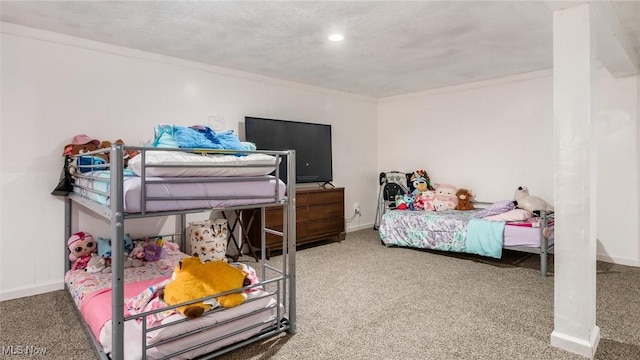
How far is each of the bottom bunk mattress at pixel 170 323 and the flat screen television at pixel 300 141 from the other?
6.99ft

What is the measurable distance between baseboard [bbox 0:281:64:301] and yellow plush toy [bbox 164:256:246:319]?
1809 mm

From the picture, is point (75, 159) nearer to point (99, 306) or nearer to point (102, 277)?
point (102, 277)

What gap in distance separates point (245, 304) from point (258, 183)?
737 millimetres

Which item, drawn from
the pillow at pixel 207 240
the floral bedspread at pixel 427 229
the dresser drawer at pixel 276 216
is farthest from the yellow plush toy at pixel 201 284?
the floral bedspread at pixel 427 229

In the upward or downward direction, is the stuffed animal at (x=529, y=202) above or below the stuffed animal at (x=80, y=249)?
above

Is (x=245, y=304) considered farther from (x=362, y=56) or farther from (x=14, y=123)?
(x=362, y=56)

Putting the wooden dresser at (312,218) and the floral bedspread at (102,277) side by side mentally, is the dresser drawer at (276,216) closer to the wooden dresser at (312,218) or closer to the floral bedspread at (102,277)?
the wooden dresser at (312,218)

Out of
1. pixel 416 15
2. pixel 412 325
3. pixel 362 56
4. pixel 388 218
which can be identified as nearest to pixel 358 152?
pixel 388 218

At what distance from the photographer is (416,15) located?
2.68 meters

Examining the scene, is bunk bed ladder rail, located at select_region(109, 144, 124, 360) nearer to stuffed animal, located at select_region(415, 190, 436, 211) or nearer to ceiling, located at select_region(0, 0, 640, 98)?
ceiling, located at select_region(0, 0, 640, 98)

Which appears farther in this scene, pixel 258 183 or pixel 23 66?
pixel 23 66

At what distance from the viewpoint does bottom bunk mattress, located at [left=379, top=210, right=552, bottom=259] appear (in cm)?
365

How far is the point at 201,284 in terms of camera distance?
2.02 metres

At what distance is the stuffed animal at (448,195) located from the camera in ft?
15.7
